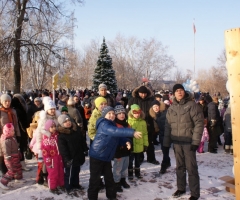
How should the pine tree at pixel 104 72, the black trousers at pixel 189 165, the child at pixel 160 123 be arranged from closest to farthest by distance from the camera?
Answer: the black trousers at pixel 189 165 → the child at pixel 160 123 → the pine tree at pixel 104 72

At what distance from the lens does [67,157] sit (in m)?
4.82

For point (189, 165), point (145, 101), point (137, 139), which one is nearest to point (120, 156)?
point (137, 139)

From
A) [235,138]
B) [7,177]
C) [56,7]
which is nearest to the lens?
[235,138]

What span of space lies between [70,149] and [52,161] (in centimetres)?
46

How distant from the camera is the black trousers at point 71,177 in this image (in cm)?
502

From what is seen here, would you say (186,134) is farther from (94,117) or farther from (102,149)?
(94,117)

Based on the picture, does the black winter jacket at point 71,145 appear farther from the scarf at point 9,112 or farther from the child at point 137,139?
the scarf at point 9,112

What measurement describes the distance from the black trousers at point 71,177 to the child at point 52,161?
0.14 meters

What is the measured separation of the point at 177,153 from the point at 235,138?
1695 millimetres

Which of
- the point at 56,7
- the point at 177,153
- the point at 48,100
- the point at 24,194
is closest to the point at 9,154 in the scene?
the point at 24,194

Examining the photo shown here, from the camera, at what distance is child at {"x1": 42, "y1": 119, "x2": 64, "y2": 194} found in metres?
4.99

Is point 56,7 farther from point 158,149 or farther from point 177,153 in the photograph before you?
point 177,153

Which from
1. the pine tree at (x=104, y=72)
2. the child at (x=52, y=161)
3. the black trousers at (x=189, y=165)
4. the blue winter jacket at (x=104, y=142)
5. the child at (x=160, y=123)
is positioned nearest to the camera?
the blue winter jacket at (x=104, y=142)

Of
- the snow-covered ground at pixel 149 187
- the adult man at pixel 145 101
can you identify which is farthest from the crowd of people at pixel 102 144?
the adult man at pixel 145 101
